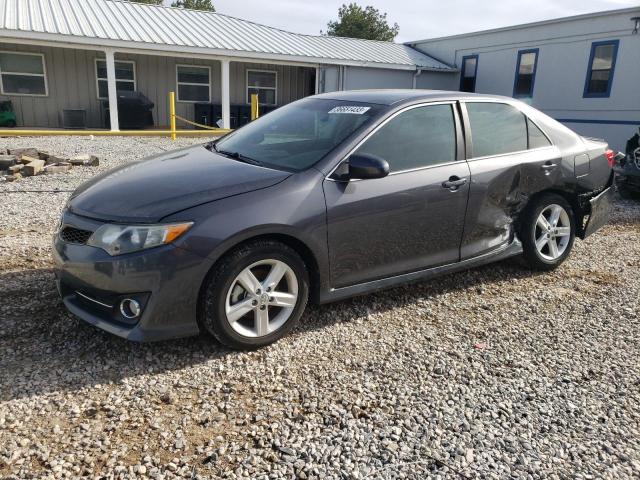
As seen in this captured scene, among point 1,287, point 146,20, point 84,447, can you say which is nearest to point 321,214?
point 84,447

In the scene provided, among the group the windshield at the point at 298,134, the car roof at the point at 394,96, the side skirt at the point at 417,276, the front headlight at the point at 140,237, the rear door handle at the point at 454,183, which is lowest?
the side skirt at the point at 417,276

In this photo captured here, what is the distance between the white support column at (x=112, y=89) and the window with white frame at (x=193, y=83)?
12.9 feet

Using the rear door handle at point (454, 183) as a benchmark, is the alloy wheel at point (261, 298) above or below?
below

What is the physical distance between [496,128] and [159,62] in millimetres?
17352

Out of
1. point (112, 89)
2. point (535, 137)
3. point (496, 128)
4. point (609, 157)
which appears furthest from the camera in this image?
point (112, 89)

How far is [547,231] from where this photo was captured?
4.80 meters

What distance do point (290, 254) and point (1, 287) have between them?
7.84 ft

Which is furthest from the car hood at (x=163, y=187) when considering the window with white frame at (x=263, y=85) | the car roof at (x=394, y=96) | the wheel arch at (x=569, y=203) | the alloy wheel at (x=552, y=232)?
the window with white frame at (x=263, y=85)

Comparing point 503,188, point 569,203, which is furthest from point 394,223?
point 569,203

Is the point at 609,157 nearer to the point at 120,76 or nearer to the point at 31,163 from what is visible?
the point at 31,163

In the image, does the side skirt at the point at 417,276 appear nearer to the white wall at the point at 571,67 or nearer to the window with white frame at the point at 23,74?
the white wall at the point at 571,67

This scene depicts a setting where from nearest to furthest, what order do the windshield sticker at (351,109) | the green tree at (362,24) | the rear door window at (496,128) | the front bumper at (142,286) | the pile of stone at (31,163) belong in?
the front bumper at (142,286), the windshield sticker at (351,109), the rear door window at (496,128), the pile of stone at (31,163), the green tree at (362,24)

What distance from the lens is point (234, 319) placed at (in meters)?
3.19

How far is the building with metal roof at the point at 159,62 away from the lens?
16.1m
